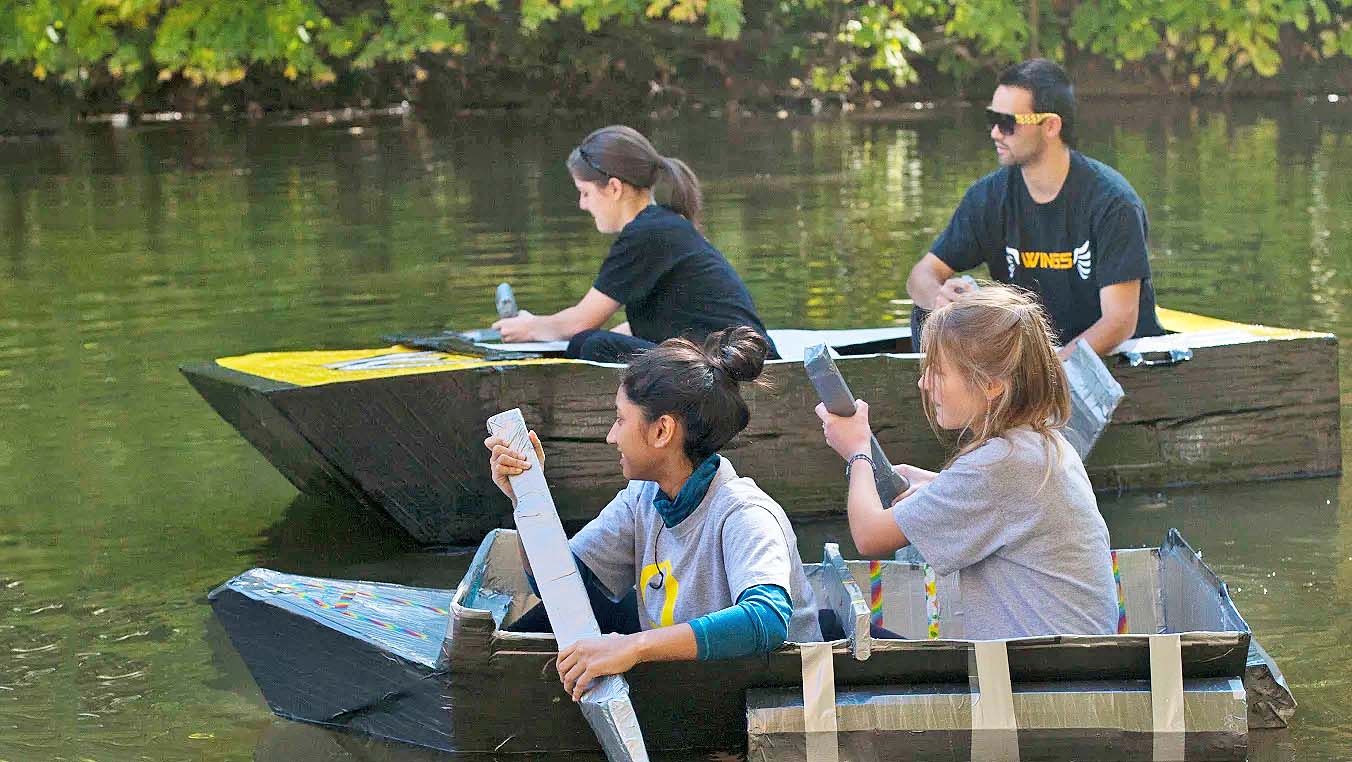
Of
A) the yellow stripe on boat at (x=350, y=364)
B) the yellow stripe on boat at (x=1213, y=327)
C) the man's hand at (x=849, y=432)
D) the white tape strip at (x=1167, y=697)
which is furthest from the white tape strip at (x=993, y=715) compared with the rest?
the yellow stripe on boat at (x=1213, y=327)

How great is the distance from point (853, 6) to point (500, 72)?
446 centimetres

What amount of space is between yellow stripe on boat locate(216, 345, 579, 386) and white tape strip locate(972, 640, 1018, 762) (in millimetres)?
2032

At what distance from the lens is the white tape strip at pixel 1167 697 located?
3.24m

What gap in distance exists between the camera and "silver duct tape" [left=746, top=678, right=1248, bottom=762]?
3.26 metres

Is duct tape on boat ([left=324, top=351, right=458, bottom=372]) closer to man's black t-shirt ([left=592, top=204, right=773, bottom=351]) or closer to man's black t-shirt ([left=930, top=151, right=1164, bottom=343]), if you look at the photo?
man's black t-shirt ([left=592, top=204, right=773, bottom=351])

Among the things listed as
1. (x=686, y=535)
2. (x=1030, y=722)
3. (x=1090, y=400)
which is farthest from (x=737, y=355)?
(x=1090, y=400)

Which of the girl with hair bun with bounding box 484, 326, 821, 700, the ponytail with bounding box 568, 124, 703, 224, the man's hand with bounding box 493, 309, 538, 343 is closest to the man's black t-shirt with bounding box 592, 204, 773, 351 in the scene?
the ponytail with bounding box 568, 124, 703, 224

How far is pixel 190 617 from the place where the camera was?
4.57 m

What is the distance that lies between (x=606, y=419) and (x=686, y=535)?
1752 mm

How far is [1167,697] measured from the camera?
325 centimetres

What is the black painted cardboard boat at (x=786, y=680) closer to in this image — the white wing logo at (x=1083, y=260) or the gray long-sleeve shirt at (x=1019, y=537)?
the gray long-sleeve shirt at (x=1019, y=537)

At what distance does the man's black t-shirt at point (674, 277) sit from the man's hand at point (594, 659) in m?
2.15

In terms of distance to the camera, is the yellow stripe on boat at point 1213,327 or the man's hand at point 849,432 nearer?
the man's hand at point 849,432

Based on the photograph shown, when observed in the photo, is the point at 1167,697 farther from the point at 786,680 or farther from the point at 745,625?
the point at 745,625
